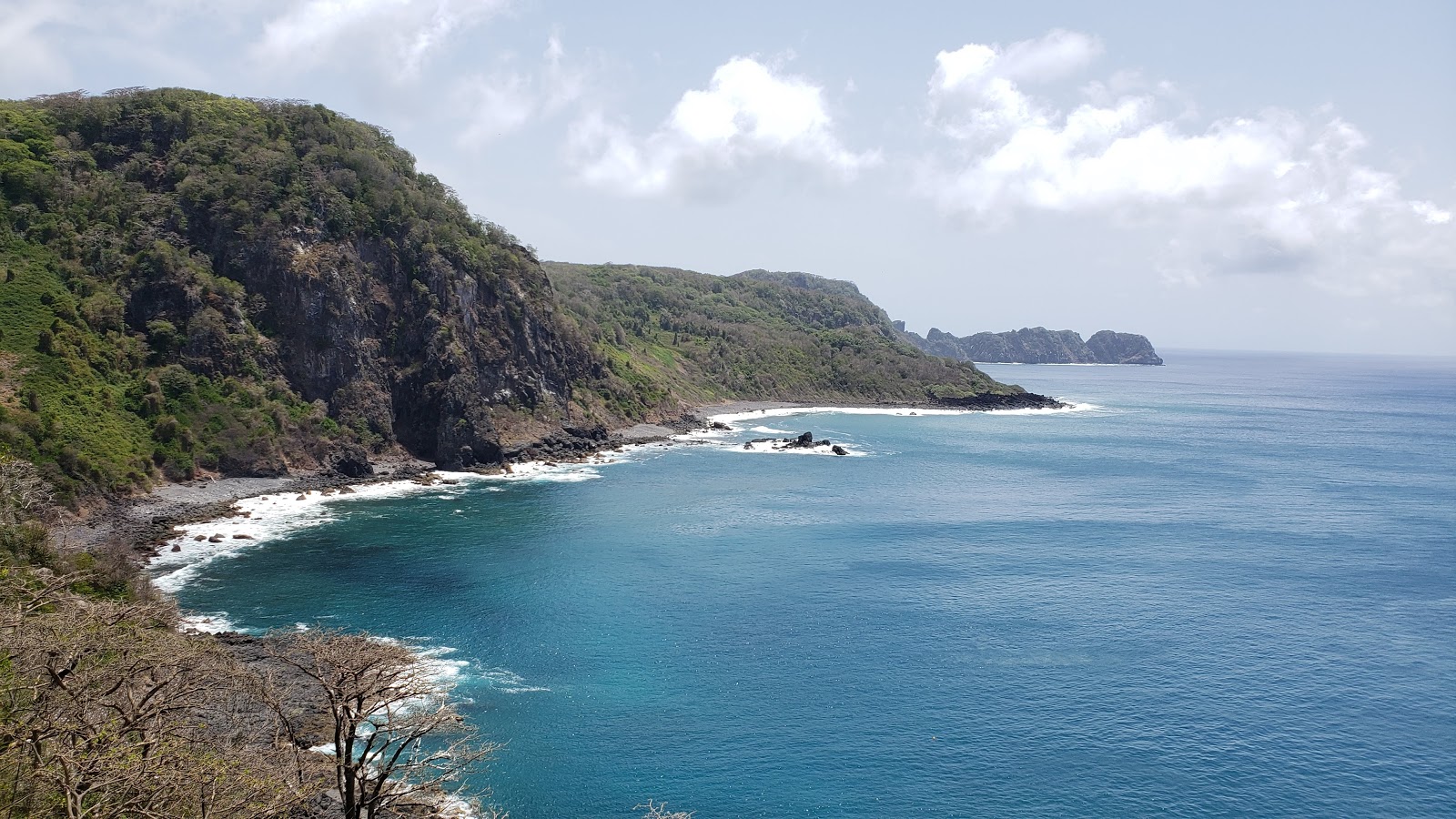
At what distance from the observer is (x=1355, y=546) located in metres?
88.3

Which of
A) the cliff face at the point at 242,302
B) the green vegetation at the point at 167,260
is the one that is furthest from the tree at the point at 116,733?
the cliff face at the point at 242,302

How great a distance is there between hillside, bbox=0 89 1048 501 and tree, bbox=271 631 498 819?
2184 inches

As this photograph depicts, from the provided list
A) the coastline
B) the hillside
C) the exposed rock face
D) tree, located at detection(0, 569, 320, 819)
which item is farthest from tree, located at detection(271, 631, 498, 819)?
the exposed rock face

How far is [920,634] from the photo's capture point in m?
64.1

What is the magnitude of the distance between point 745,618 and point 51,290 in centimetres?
9514

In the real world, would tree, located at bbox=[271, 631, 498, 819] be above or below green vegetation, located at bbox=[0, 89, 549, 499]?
below

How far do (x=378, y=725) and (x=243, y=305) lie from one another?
341 ft

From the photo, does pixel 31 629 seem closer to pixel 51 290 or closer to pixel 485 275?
pixel 51 290

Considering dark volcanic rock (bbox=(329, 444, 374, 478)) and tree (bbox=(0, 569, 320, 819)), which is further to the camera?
dark volcanic rock (bbox=(329, 444, 374, 478))

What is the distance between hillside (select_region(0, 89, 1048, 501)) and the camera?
100 metres

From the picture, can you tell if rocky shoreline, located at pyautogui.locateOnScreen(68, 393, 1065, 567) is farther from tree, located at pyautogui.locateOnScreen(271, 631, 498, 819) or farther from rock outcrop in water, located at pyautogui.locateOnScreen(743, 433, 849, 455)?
tree, located at pyautogui.locateOnScreen(271, 631, 498, 819)

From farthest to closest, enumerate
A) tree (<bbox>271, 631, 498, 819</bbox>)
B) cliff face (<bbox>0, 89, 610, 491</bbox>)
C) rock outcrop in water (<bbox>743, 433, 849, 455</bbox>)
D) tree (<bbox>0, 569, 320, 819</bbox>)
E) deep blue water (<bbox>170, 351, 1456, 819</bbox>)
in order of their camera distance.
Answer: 1. rock outcrop in water (<bbox>743, 433, 849, 455</bbox>)
2. cliff face (<bbox>0, 89, 610, 491</bbox>)
3. deep blue water (<bbox>170, 351, 1456, 819</bbox>)
4. tree (<bbox>271, 631, 498, 819</bbox>)
5. tree (<bbox>0, 569, 320, 819</bbox>)

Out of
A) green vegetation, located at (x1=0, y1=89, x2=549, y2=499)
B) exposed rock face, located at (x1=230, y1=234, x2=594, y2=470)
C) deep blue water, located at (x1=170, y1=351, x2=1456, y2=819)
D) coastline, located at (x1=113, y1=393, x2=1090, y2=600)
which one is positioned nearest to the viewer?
deep blue water, located at (x1=170, y1=351, x2=1456, y2=819)

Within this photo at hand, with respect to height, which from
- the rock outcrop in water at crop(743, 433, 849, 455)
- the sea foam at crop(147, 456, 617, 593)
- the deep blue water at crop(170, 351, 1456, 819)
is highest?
the rock outcrop in water at crop(743, 433, 849, 455)
